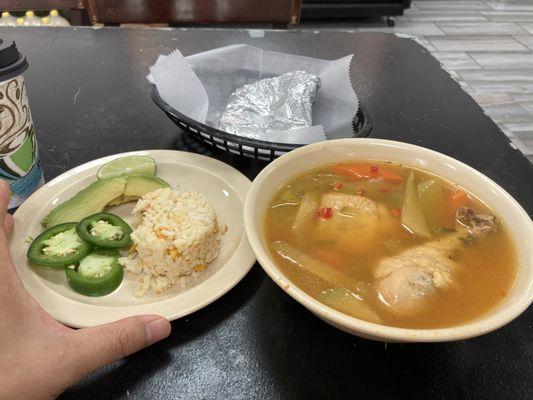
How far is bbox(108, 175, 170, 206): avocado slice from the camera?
1204 mm

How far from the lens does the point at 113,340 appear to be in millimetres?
793

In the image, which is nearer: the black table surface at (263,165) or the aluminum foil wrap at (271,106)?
the black table surface at (263,165)

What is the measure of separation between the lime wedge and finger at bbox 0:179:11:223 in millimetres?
228

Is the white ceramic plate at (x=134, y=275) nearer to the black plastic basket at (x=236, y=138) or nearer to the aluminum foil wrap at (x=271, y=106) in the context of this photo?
the black plastic basket at (x=236, y=138)

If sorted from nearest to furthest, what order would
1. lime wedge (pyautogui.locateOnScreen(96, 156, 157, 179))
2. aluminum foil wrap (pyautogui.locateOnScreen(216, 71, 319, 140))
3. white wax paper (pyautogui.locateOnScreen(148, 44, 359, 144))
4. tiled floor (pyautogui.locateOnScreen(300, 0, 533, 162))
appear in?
lime wedge (pyautogui.locateOnScreen(96, 156, 157, 179)) → white wax paper (pyautogui.locateOnScreen(148, 44, 359, 144)) → aluminum foil wrap (pyautogui.locateOnScreen(216, 71, 319, 140)) → tiled floor (pyautogui.locateOnScreen(300, 0, 533, 162))

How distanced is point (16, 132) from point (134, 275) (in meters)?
0.45

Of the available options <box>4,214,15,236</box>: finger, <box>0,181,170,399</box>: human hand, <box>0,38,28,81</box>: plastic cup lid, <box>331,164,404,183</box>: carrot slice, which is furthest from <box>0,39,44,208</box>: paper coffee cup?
<box>331,164,404,183</box>: carrot slice

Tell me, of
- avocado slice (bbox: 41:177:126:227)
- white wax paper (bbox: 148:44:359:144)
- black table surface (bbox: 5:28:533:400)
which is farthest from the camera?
white wax paper (bbox: 148:44:359:144)

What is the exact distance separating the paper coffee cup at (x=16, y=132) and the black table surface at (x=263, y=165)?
0.16 meters

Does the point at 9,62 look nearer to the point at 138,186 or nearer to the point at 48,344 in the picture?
the point at 138,186

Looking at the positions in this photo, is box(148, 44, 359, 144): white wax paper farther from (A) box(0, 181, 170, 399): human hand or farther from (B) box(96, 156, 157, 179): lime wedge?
(A) box(0, 181, 170, 399): human hand

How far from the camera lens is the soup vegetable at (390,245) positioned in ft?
2.85

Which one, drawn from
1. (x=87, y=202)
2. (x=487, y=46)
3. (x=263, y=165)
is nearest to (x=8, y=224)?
(x=87, y=202)

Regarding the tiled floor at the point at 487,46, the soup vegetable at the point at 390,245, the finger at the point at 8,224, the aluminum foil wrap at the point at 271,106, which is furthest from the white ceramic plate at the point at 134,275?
the tiled floor at the point at 487,46
